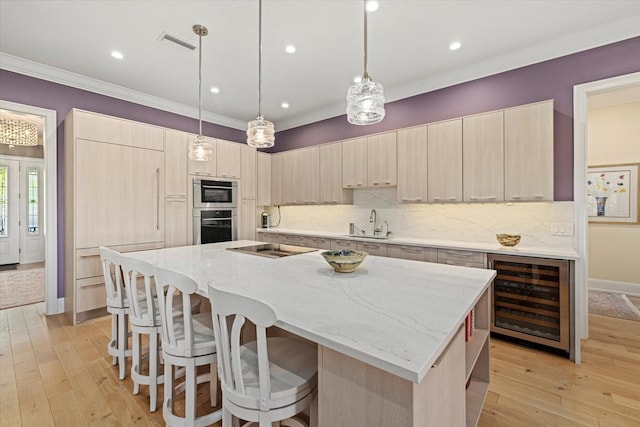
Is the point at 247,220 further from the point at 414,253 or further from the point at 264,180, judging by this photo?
the point at 414,253

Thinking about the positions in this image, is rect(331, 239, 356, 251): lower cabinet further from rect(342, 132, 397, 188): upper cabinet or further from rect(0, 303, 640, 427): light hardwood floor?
rect(0, 303, 640, 427): light hardwood floor

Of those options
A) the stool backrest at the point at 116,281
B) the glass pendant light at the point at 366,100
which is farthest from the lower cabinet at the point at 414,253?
the stool backrest at the point at 116,281

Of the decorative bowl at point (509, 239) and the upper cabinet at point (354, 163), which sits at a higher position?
the upper cabinet at point (354, 163)

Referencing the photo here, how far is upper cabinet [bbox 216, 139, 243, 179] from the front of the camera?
15.3 feet

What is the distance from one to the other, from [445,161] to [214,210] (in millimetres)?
3424

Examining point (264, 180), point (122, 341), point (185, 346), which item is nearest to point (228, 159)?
point (264, 180)

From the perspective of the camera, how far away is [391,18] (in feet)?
8.48

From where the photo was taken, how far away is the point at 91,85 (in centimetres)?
377

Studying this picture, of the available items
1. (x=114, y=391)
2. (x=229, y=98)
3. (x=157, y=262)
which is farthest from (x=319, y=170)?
(x=114, y=391)

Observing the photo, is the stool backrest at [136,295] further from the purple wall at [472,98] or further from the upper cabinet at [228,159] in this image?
the upper cabinet at [228,159]

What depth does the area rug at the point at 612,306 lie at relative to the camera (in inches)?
137

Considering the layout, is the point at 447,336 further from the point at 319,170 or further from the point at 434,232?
the point at 319,170

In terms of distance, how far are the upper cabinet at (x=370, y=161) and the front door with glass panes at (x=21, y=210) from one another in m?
7.25

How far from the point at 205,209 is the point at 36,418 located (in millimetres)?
2991
